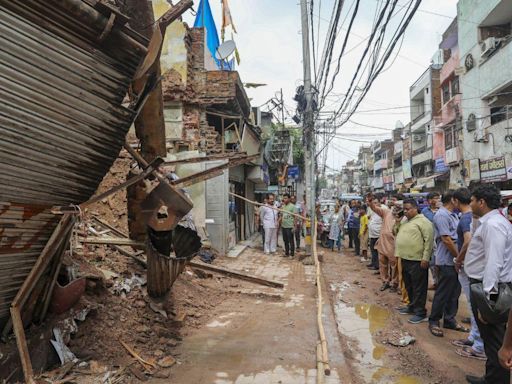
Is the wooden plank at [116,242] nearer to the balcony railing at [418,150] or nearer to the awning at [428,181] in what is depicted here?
the awning at [428,181]

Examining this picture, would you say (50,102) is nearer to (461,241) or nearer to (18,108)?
(18,108)

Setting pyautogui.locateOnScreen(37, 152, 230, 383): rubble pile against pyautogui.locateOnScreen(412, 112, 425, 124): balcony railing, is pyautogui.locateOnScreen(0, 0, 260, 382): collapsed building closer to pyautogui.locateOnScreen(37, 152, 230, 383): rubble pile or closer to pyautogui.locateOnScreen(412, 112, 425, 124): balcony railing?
pyautogui.locateOnScreen(37, 152, 230, 383): rubble pile

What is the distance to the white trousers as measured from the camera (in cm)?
1312

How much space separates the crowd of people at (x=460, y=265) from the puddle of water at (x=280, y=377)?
1.58 m

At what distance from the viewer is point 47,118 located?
313cm

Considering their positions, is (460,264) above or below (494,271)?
below

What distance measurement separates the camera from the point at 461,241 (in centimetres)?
536

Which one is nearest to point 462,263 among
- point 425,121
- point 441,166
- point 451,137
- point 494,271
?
point 494,271

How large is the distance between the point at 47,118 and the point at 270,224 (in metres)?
10.1

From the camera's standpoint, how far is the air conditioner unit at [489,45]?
17.6 meters

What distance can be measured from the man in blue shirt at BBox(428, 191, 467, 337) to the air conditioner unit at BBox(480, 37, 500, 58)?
51.5 feet

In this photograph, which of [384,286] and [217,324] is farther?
[384,286]

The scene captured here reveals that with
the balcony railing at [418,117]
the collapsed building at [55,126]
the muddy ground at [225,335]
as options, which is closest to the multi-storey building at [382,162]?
the balcony railing at [418,117]

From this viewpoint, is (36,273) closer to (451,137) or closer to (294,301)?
(294,301)
